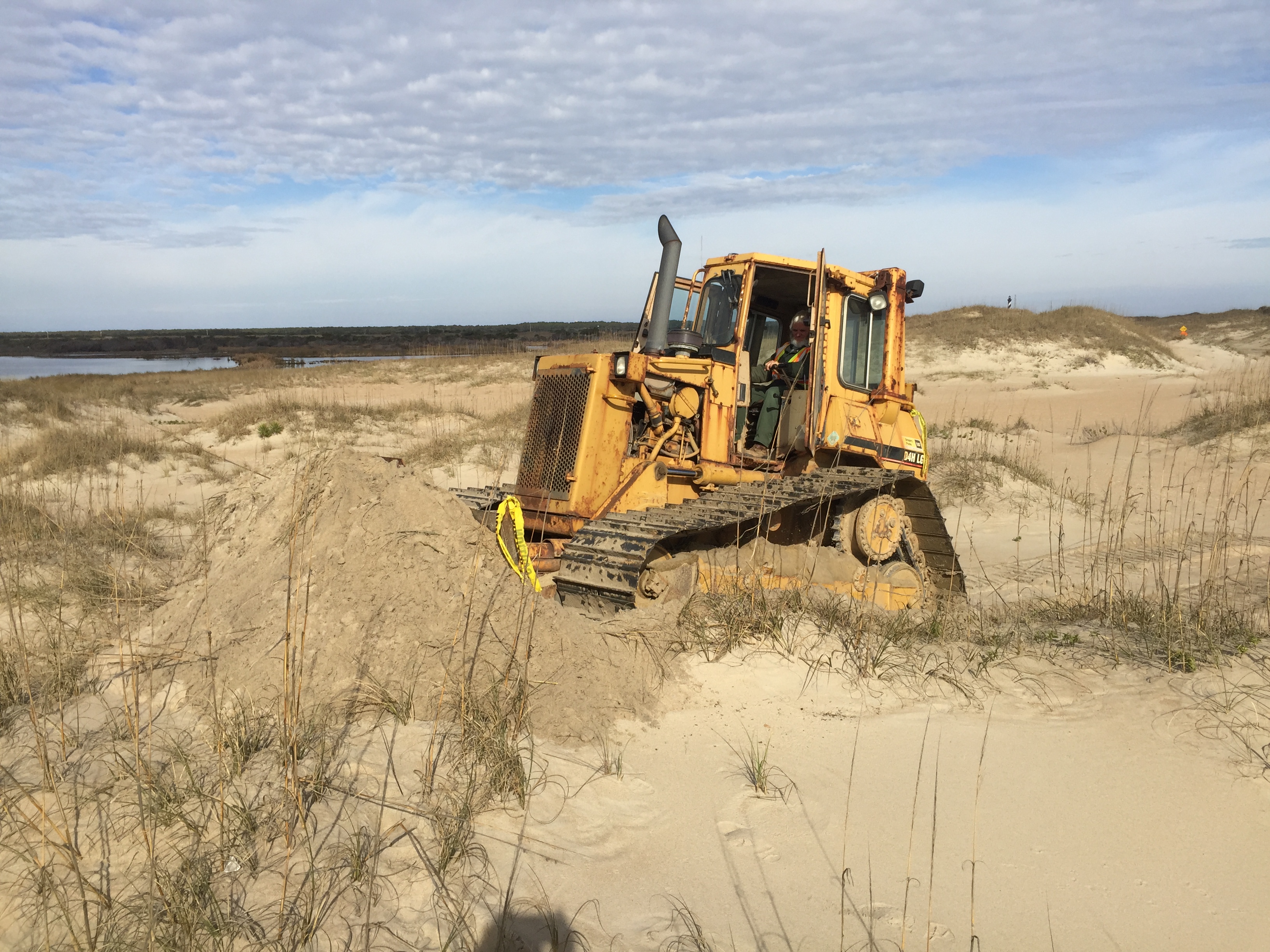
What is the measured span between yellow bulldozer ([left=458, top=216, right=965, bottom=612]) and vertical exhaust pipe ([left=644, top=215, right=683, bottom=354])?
0.04ft

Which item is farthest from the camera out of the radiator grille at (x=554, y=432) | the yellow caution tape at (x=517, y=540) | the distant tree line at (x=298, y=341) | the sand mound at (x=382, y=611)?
the distant tree line at (x=298, y=341)

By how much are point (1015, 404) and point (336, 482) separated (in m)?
25.1

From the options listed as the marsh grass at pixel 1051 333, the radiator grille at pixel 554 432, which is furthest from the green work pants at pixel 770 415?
the marsh grass at pixel 1051 333

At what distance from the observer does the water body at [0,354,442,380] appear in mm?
41938

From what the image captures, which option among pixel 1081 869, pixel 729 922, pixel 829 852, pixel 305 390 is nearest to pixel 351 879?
pixel 729 922

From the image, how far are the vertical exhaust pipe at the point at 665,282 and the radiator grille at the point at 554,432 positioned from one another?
26.3 inches

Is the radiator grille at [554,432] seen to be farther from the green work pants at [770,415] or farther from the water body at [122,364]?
the water body at [122,364]

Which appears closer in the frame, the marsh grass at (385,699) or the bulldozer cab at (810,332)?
the marsh grass at (385,699)

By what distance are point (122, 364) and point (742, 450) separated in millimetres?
54002

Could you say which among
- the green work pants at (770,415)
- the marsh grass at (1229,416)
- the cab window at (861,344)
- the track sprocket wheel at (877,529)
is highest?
the cab window at (861,344)

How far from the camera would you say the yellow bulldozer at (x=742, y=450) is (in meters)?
6.21

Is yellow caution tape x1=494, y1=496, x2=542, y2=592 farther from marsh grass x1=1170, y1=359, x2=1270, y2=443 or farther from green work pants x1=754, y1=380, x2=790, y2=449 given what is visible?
marsh grass x1=1170, y1=359, x2=1270, y2=443

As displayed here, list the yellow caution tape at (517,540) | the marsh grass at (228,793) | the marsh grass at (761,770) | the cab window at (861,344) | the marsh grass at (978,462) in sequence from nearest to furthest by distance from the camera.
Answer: the marsh grass at (228,793)
the marsh grass at (761,770)
the yellow caution tape at (517,540)
the cab window at (861,344)
the marsh grass at (978,462)

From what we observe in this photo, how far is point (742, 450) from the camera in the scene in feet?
24.1
